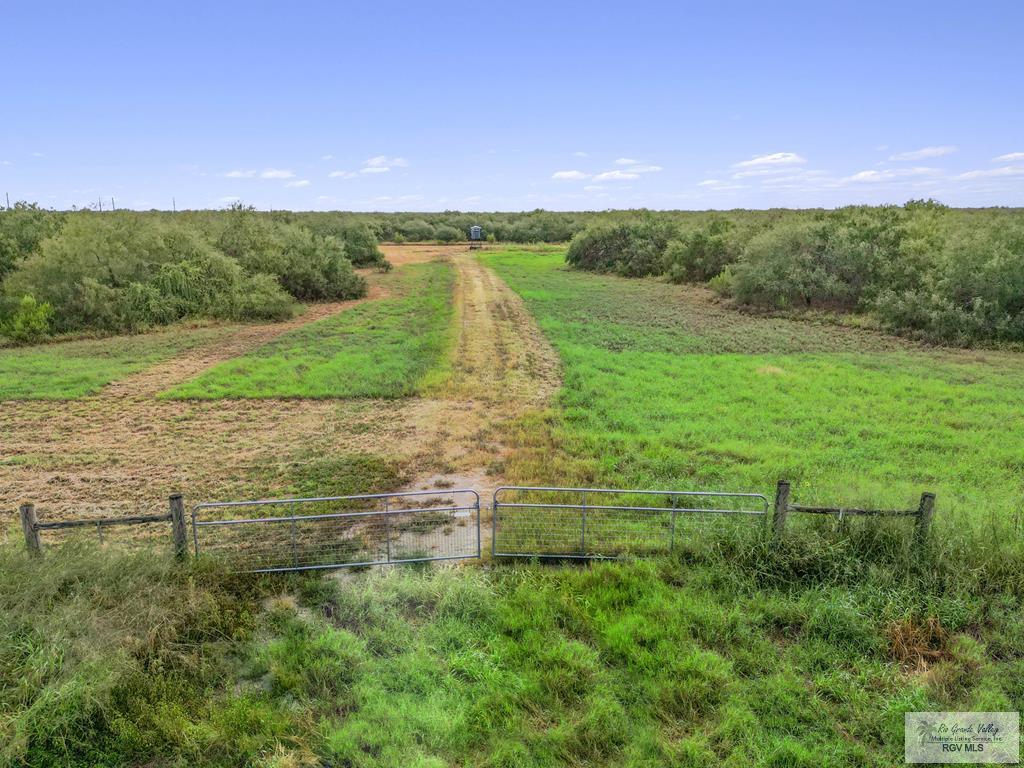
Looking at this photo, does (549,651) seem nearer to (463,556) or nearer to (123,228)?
(463,556)

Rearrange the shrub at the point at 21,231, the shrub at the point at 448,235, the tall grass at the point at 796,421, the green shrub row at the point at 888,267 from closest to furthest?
the tall grass at the point at 796,421 < the green shrub row at the point at 888,267 < the shrub at the point at 21,231 < the shrub at the point at 448,235

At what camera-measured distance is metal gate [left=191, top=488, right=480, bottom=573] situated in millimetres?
8320

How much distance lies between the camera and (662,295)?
37.6m

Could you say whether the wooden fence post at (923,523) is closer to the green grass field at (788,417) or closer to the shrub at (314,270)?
the green grass field at (788,417)

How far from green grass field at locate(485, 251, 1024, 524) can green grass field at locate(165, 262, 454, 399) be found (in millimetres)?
4821

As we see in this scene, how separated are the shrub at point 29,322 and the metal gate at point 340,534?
19257mm

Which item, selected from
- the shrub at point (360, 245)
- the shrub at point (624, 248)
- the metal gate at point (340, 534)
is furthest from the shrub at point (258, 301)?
the shrub at point (624, 248)

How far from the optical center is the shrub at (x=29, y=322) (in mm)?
23625

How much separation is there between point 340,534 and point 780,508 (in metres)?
6.30

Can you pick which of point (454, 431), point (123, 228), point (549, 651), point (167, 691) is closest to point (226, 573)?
point (167, 691)

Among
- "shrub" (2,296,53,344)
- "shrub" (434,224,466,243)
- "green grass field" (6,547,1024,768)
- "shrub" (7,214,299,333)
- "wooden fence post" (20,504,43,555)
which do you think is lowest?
"green grass field" (6,547,1024,768)

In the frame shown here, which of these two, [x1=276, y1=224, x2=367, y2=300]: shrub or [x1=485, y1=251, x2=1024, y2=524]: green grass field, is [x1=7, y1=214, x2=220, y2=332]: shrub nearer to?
[x1=276, y1=224, x2=367, y2=300]: shrub

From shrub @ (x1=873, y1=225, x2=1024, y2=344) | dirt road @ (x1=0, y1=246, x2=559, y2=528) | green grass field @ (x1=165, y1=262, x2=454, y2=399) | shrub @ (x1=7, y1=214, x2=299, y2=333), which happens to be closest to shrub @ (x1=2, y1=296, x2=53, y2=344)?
shrub @ (x1=7, y1=214, x2=299, y2=333)

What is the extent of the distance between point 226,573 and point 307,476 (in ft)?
12.7
